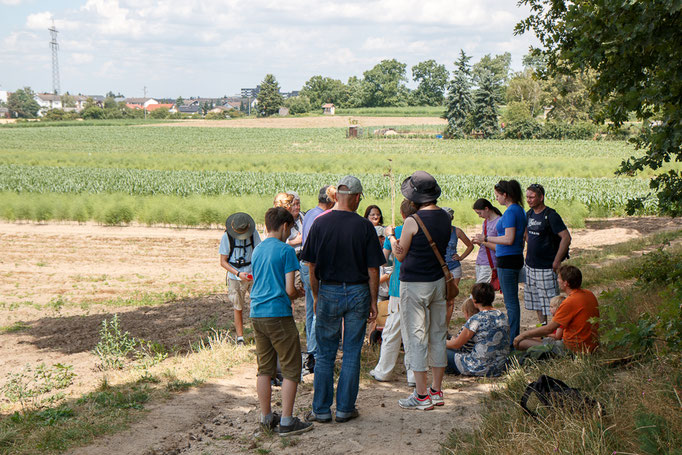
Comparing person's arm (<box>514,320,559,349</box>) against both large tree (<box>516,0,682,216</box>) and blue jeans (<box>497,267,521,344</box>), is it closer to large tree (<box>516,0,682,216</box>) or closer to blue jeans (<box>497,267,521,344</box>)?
blue jeans (<box>497,267,521,344</box>)

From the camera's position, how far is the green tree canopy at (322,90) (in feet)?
541

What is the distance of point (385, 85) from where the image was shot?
148 meters

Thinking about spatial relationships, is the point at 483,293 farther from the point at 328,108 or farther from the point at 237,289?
the point at 328,108

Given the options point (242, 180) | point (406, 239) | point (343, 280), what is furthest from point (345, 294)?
point (242, 180)

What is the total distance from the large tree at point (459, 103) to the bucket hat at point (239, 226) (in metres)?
74.5

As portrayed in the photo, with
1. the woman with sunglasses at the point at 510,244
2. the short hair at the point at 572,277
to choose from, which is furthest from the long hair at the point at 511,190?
the short hair at the point at 572,277

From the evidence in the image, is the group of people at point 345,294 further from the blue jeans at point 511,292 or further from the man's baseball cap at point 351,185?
the blue jeans at point 511,292

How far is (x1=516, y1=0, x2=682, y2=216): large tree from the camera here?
446 cm

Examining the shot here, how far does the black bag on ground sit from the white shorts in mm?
2873

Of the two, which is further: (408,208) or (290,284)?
(408,208)

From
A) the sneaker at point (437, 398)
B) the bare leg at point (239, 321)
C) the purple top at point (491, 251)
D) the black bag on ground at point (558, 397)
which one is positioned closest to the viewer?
the black bag on ground at point (558, 397)

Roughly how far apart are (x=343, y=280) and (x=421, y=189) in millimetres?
986

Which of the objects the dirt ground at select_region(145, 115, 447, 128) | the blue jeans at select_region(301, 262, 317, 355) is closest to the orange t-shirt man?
Result: the blue jeans at select_region(301, 262, 317, 355)

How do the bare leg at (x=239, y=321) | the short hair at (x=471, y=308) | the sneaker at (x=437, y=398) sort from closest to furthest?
the sneaker at (x=437, y=398) → the short hair at (x=471, y=308) → the bare leg at (x=239, y=321)
